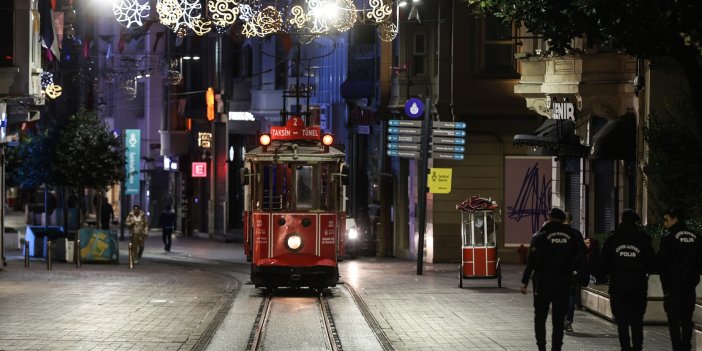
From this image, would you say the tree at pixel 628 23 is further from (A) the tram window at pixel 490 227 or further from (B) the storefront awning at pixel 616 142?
(A) the tram window at pixel 490 227

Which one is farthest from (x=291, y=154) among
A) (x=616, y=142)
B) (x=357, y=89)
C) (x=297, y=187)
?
(x=357, y=89)

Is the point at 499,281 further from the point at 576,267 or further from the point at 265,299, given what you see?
the point at 576,267

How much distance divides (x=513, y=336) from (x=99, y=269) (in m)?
18.4

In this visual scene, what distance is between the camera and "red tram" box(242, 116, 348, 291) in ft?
87.3

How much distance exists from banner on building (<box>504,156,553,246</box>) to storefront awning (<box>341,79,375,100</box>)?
22.9 ft

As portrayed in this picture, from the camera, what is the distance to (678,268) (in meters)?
16.0

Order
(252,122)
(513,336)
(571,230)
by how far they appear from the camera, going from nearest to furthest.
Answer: (571,230) < (513,336) < (252,122)

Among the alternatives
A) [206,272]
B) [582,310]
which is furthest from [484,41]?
[582,310]

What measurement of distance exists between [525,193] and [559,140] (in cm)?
965

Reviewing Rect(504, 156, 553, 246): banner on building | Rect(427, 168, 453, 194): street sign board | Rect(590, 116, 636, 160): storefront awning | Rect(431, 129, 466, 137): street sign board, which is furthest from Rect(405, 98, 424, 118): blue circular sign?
Rect(590, 116, 636, 160): storefront awning

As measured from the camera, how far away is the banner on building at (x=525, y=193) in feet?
131

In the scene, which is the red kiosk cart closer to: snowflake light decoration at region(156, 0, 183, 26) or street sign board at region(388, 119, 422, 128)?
street sign board at region(388, 119, 422, 128)

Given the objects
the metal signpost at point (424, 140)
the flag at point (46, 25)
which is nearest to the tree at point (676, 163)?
the metal signpost at point (424, 140)

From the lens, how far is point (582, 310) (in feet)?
78.3
